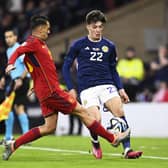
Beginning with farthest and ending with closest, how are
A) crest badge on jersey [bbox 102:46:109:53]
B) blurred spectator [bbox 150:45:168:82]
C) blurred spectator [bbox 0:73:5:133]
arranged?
blurred spectator [bbox 150:45:168:82] → blurred spectator [bbox 0:73:5:133] → crest badge on jersey [bbox 102:46:109:53]

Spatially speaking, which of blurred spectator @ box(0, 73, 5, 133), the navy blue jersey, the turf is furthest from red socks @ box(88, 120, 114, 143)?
blurred spectator @ box(0, 73, 5, 133)

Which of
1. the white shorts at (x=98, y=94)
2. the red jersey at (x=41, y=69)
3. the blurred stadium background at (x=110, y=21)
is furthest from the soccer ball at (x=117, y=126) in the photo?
the blurred stadium background at (x=110, y=21)

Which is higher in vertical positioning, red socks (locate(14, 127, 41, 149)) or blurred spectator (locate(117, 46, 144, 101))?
blurred spectator (locate(117, 46, 144, 101))

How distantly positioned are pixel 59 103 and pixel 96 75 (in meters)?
1.00

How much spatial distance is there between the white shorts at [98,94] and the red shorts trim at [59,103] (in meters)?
0.72

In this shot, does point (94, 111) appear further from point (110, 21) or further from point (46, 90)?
point (110, 21)

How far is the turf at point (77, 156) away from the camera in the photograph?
1180 cm

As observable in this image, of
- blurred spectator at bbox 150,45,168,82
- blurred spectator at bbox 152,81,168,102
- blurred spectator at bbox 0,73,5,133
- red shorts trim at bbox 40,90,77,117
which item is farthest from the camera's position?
blurred spectator at bbox 150,45,168,82

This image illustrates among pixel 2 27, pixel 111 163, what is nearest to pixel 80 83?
pixel 111 163

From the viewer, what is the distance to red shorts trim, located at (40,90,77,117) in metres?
12.2

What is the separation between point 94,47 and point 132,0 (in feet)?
50.1

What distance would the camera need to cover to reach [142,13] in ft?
88.5

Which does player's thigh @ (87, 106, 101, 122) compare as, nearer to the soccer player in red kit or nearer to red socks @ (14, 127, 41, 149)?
the soccer player in red kit

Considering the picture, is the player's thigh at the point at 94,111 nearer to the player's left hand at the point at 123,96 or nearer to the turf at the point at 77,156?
the player's left hand at the point at 123,96
